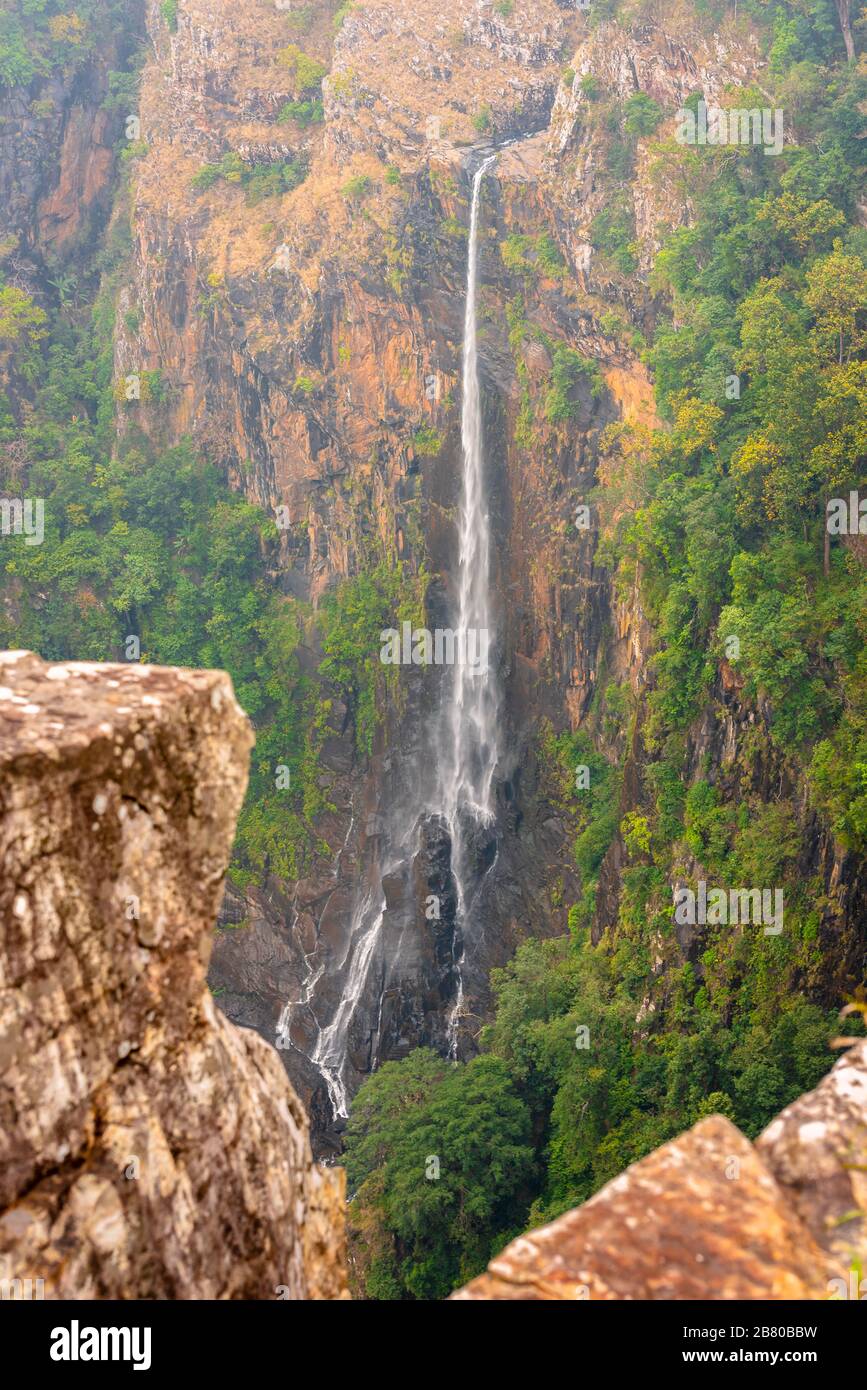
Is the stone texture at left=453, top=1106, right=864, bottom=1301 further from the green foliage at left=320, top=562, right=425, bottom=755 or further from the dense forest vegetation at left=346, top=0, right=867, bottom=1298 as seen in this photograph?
the green foliage at left=320, top=562, right=425, bottom=755

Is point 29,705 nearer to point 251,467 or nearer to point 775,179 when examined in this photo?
point 775,179

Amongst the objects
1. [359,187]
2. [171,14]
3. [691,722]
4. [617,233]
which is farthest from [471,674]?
[171,14]

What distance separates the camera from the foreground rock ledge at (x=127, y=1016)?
4805 mm

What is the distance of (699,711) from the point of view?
874 inches

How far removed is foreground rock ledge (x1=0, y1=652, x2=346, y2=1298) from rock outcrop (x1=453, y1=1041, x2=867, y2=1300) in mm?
1261

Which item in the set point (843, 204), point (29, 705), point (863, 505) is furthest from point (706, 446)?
point (29, 705)

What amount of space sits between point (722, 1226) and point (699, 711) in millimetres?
17905

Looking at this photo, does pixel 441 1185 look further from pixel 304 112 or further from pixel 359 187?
pixel 304 112

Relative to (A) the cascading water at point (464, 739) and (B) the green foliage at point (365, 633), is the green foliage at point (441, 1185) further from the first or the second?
(B) the green foliage at point (365, 633)

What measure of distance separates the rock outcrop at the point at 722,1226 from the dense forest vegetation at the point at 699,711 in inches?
538

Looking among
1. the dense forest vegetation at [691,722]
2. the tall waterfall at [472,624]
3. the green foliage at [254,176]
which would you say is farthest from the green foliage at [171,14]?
the dense forest vegetation at [691,722]

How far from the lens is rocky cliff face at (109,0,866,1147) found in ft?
94.0

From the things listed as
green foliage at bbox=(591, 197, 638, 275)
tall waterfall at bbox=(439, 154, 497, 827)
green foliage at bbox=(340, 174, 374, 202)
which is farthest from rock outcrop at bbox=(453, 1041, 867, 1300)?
green foliage at bbox=(340, 174, 374, 202)

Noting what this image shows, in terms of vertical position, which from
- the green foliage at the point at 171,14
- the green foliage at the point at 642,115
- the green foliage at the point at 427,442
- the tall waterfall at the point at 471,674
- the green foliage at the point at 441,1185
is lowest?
the green foliage at the point at 441,1185
